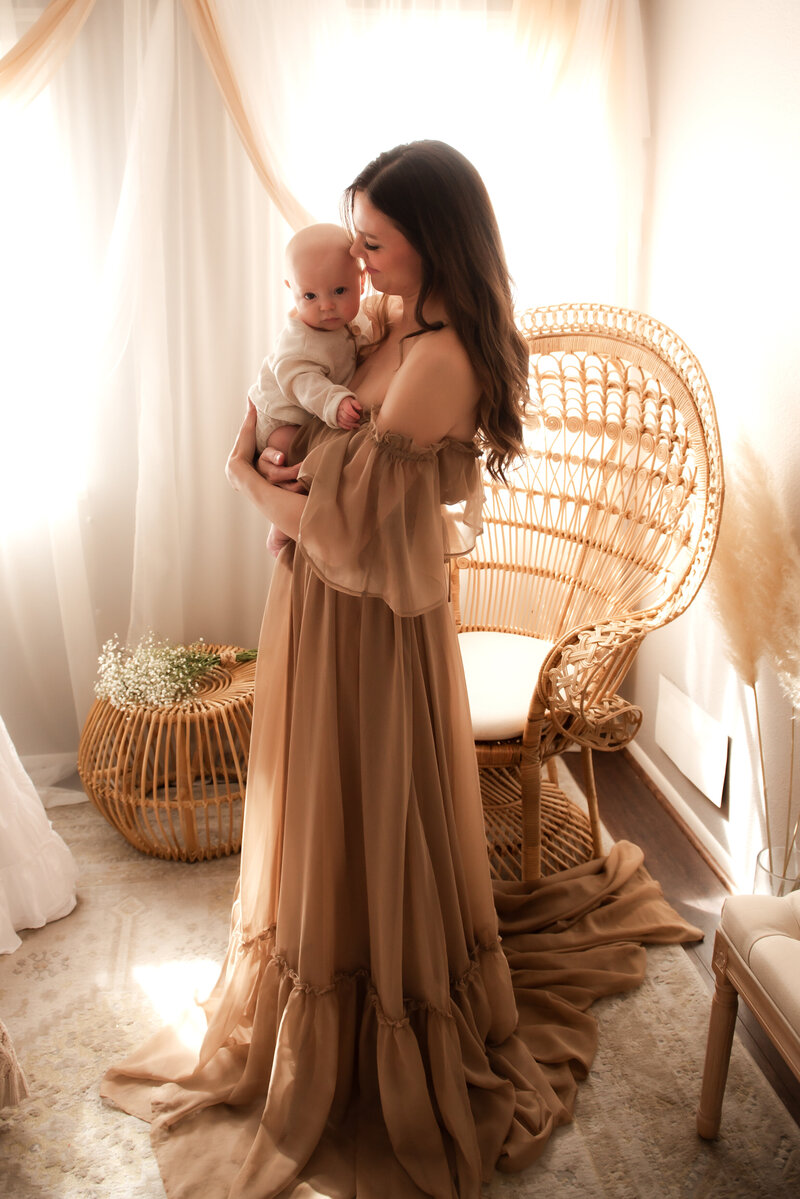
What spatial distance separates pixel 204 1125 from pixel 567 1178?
0.62 m

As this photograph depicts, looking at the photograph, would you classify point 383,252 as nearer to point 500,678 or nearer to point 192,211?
point 500,678

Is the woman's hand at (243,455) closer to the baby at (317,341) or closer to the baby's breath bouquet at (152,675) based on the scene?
the baby at (317,341)

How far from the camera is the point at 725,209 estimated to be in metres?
2.16

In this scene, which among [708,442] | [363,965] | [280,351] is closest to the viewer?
[280,351]

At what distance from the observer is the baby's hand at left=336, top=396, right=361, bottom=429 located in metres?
1.42

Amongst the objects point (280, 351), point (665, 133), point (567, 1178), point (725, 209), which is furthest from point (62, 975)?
point (665, 133)

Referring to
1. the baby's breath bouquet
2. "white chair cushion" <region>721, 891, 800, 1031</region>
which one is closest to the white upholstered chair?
"white chair cushion" <region>721, 891, 800, 1031</region>

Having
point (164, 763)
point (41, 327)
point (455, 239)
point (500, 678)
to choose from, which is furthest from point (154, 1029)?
point (41, 327)

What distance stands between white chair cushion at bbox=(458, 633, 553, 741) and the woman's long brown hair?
863mm

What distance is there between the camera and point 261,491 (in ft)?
5.01

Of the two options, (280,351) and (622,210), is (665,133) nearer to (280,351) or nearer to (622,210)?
(622,210)

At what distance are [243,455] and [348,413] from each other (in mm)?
273

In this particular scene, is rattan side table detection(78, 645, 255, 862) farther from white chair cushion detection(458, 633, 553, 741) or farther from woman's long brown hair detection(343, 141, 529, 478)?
woman's long brown hair detection(343, 141, 529, 478)

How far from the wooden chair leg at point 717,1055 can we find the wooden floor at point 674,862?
0.59 ft
